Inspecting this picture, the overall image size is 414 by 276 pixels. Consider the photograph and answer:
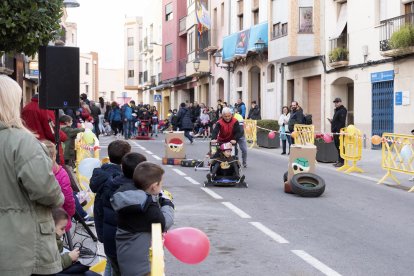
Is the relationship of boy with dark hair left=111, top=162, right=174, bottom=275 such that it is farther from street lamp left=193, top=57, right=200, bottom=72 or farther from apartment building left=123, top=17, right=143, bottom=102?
apartment building left=123, top=17, right=143, bottom=102

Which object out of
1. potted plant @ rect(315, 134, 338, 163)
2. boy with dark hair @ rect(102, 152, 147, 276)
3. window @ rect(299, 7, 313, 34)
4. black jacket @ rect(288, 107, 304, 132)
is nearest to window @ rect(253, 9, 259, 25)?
window @ rect(299, 7, 313, 34)

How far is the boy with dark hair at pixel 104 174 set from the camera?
564 cm

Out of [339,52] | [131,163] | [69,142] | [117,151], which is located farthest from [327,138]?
[131,163]

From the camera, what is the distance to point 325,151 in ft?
68.6

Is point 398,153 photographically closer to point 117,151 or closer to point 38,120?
point 38,120

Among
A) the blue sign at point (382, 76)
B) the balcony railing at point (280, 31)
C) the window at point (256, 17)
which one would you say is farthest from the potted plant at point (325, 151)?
the window at point (256, 17)

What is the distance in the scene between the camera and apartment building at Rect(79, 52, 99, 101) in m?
98.1

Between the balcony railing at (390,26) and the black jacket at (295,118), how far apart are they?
453 centimetres

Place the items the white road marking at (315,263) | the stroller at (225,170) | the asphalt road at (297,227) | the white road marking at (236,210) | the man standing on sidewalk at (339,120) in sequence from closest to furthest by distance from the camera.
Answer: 1. the white road marking at (315,263)
2. the asphalt road at (297,227)
3. the white road marking at (236,210)
4. the stroller at (225,170)
5. the man standing on sidewalk at (339,120)

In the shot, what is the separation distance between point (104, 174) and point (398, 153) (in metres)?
10.5

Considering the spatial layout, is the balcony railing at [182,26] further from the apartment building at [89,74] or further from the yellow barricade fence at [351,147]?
the apartment building at [89,74]

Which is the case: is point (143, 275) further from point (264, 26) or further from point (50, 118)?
point (264, 26)

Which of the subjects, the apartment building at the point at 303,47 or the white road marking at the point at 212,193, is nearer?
the white road marking at the point at 212,193

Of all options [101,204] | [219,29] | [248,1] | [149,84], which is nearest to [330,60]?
[248,1]
